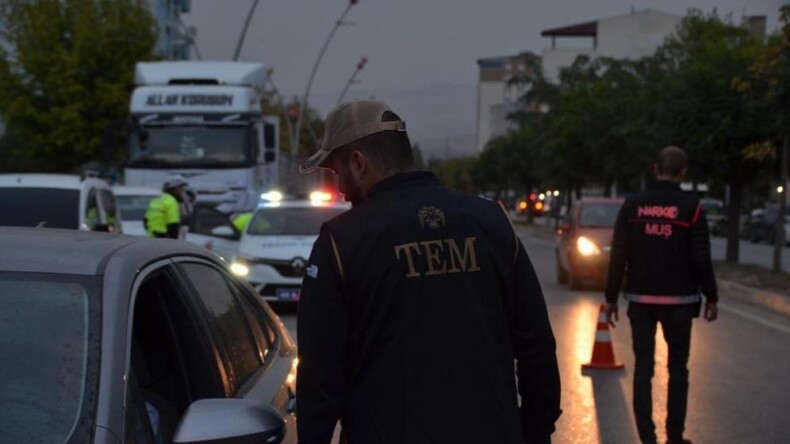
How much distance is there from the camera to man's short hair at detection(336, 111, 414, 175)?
3527mm

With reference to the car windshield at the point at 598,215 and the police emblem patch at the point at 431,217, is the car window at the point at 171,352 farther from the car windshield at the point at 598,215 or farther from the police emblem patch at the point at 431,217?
the car windshield at the point at 598,215

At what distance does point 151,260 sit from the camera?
369 centimetres

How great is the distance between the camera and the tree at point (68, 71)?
38.4m

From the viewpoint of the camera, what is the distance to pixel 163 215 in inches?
653

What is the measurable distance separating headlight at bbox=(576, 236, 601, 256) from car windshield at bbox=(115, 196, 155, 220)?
23.4 ft

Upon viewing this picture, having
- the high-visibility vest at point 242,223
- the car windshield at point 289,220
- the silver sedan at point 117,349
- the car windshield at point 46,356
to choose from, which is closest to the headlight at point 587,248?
the car windshield at point 289,220

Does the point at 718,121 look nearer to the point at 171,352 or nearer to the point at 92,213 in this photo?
the point at 92,213

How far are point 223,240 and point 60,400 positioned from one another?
1321cm

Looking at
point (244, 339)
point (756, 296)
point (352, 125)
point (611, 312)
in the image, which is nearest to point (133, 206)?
point (756, 296)

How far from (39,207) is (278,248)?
142 inches

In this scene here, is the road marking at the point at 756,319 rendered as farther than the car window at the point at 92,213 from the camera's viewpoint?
Yes

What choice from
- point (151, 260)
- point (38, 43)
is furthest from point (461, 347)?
point (38, 43)

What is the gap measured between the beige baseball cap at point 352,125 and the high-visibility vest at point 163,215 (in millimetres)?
13177

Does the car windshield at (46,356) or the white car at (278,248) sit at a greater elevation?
the car windshield at (46,356)
